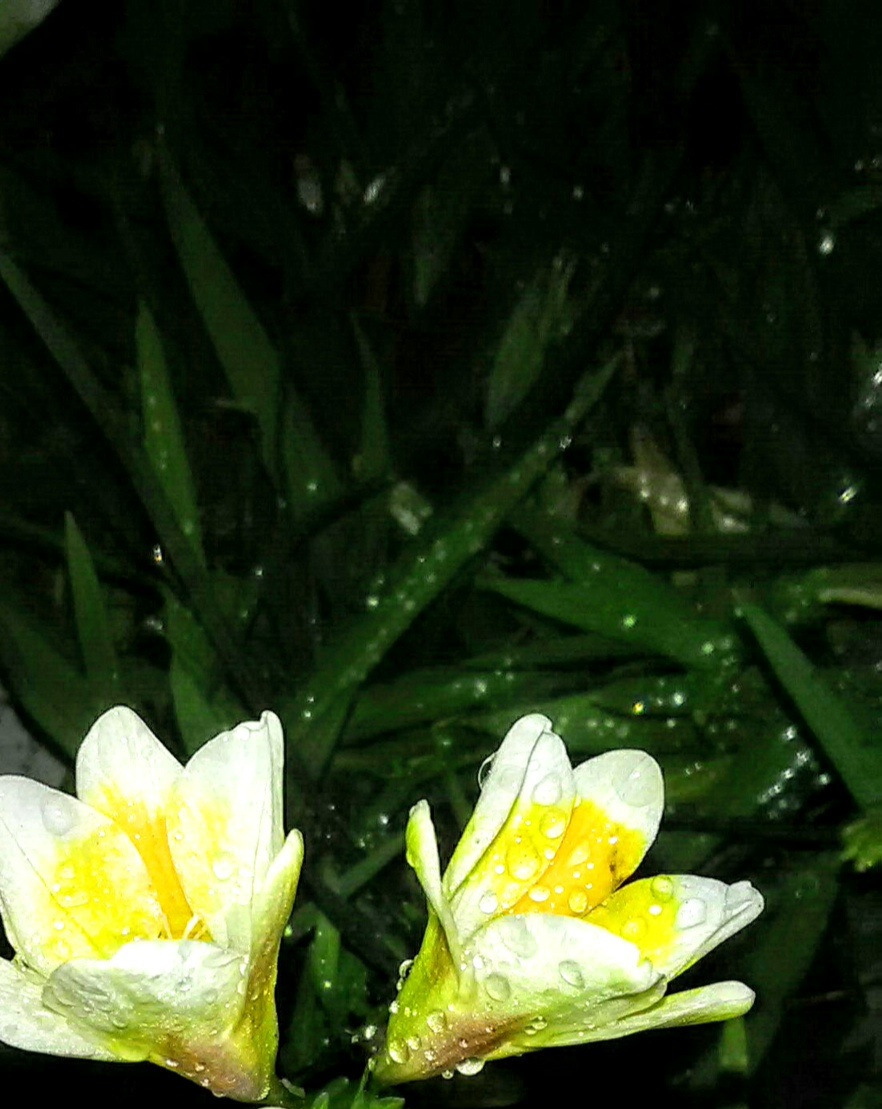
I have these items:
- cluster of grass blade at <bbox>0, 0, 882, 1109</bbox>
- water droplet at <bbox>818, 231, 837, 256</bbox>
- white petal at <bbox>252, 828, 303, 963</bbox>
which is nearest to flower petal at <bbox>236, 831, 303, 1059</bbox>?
white petal at <bbox>252, 828, 303, 963</bbox>

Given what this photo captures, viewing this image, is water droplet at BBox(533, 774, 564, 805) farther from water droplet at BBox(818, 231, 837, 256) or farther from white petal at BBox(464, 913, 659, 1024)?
water droplet at BBox(818, 231, 837, 256)

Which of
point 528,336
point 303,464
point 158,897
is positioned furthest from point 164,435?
point 158,897

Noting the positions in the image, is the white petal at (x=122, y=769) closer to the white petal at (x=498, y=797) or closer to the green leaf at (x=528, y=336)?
the white petal at (x=498, y=797)

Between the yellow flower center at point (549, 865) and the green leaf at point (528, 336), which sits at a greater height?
the green leaf at point (528, 336)

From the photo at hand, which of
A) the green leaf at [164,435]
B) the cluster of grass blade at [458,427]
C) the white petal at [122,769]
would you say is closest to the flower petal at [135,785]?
the white petal at [122,769]

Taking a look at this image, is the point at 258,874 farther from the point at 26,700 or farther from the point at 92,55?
the point at 92,55

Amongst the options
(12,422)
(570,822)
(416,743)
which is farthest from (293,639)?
(570,822)
